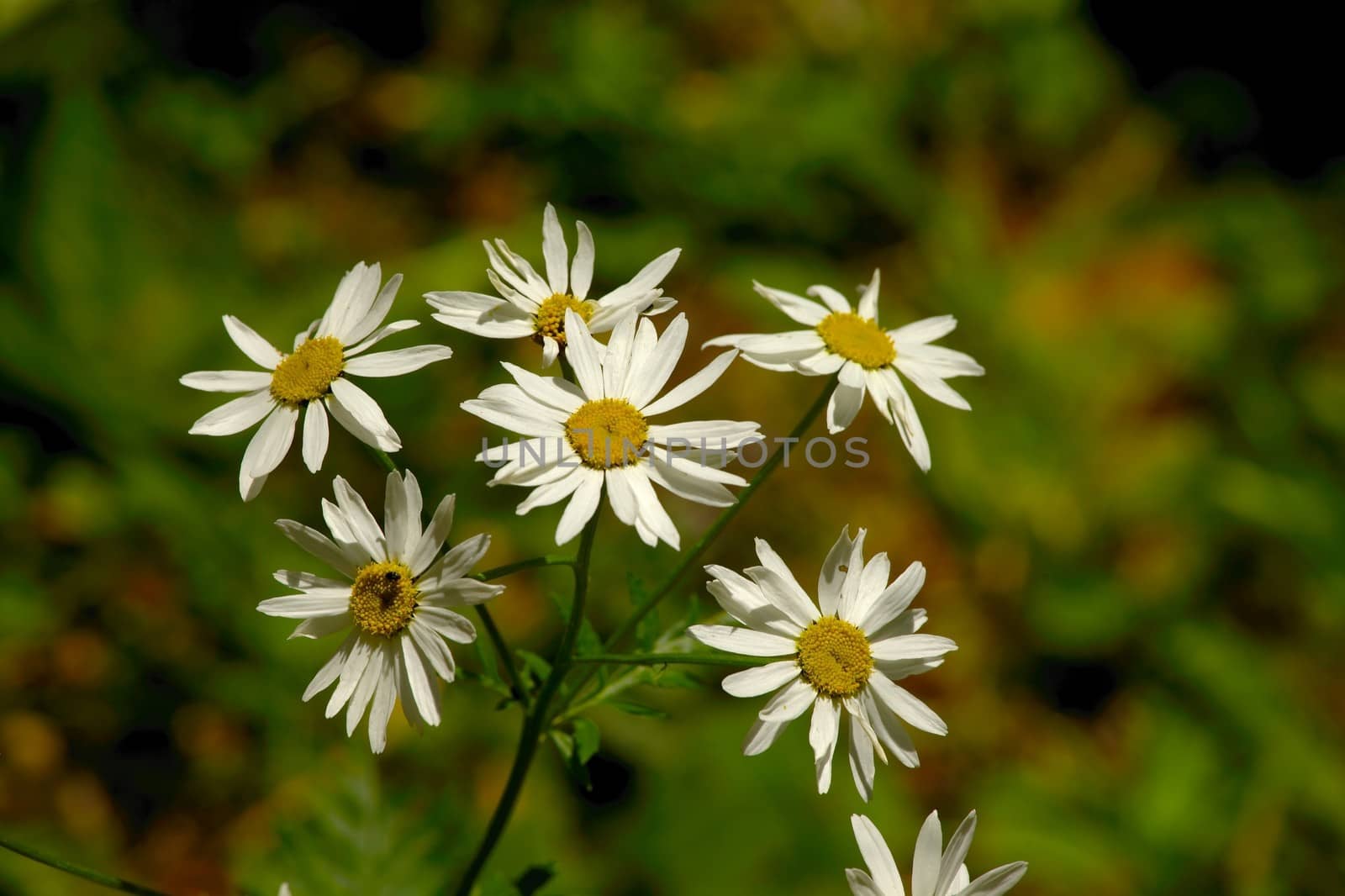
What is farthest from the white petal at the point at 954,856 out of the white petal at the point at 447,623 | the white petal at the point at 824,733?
the white petal at the point at 447,623

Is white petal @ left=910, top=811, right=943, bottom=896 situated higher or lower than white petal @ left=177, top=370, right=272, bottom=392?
lower

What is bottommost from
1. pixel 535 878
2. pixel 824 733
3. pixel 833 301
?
pixel 535 878

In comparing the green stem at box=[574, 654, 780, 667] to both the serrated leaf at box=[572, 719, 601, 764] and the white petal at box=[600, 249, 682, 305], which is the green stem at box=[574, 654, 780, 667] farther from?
the white petal at box=[600, 249, 682, 305]

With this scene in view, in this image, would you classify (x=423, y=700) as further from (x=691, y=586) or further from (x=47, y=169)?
(x=47, y=169)

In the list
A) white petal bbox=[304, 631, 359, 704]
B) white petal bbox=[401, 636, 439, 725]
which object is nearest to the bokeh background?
white petal bbox=[304, 631, 359, 704]

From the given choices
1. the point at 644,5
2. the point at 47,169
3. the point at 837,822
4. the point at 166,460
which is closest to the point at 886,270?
the point at 644,5

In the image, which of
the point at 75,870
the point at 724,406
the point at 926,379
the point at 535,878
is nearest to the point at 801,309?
the point at 926,379

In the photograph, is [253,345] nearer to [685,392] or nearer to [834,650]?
[685,392]
